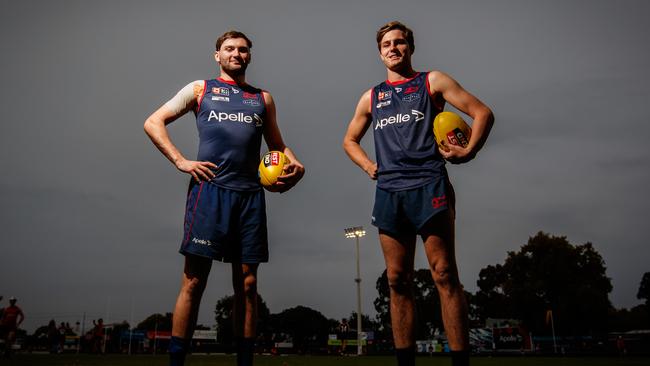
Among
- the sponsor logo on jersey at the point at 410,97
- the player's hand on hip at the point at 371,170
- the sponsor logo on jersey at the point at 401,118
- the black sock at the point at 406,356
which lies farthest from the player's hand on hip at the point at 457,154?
the black sock at the point at 406,356

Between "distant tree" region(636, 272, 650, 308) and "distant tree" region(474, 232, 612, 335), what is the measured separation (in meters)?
46.7

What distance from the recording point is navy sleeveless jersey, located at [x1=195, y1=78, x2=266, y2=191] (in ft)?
12.1

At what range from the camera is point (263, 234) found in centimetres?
367

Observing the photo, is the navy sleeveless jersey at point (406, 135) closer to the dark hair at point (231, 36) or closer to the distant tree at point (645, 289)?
the dark hair at point (231, 36)

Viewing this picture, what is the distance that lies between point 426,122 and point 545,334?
54.5 metres

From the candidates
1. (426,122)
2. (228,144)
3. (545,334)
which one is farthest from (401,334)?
(545,334)

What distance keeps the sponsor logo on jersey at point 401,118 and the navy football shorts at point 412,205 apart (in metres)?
0.53

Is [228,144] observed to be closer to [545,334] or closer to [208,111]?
[208,111]

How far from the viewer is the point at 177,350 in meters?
3.21

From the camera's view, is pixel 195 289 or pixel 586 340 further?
pixel 586 340

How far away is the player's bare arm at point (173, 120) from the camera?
3.60 metres

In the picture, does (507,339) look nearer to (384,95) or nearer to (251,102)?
(384,95)

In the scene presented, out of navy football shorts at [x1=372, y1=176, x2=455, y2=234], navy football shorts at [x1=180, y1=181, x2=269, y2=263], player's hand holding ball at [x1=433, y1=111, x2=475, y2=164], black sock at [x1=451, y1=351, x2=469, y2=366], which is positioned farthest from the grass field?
player's hand holding ball at [x1=433, y1=111, x2=475, y2=164]

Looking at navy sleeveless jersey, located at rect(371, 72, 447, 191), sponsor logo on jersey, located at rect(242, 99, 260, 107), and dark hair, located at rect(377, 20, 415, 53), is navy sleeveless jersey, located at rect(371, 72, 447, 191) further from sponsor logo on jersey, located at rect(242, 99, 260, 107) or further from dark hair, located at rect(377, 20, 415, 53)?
sponsor logo on jersey, located at rect(242, 99, 260, 107)
